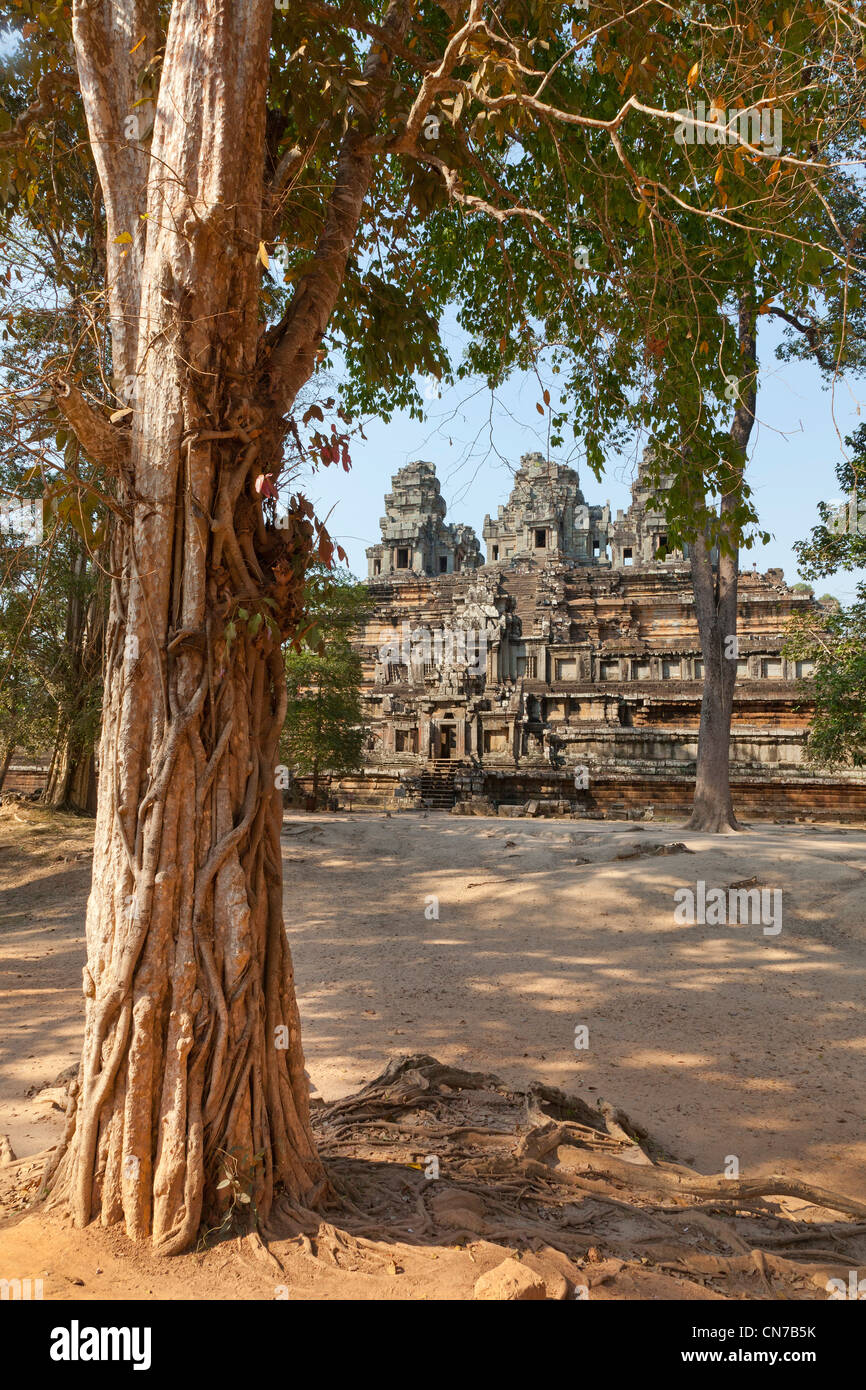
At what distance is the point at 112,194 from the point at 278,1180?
3.94 metres

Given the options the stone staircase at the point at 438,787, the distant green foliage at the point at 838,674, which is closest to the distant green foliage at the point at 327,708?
the stone staircase at the point at 438,787

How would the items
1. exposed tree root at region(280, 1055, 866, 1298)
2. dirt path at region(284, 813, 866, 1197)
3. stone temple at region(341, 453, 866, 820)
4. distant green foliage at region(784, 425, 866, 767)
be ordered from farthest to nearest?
1. stone temple at region(341, 453, 866, 820)
2. distant green foliage at region(784, 425, 866, 767)
3. dirt path at region(284, 813, 866, 1197)
4. exposed tree root at region(280, 1055, 866, 1298)

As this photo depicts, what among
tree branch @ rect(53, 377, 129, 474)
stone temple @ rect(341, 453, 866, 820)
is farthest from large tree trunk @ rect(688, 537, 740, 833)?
tree branch @ rect(53, 377, 129, 474)

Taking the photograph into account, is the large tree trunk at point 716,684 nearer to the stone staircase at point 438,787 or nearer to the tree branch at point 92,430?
the stone staircase at point 438,787

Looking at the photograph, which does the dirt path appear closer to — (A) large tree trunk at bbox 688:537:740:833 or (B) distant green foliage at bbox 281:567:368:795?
(A) large tree trunk at bbox 688:537:740:833

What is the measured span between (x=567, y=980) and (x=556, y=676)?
78.8ft

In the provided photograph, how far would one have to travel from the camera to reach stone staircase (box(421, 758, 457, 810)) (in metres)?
22.3

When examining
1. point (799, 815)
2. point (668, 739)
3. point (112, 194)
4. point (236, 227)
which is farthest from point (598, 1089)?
point (668, 739)

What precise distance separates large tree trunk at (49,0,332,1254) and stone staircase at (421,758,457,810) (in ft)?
62.2

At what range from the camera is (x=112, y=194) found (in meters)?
3.48

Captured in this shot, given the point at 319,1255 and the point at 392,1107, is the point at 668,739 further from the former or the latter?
the point at 319,1255

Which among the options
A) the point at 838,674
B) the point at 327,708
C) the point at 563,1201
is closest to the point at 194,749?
the point at 563,1201

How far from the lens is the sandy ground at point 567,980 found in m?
5.14

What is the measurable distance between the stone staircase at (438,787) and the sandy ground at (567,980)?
913 cm
